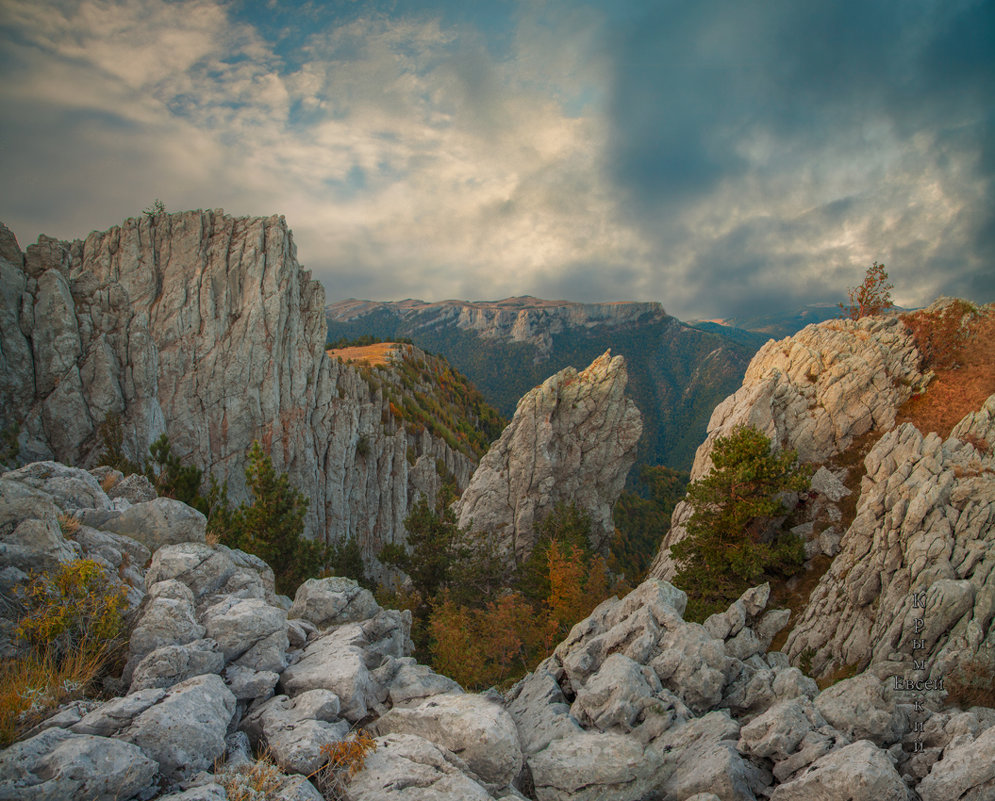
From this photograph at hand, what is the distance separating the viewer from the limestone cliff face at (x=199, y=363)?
31020mm

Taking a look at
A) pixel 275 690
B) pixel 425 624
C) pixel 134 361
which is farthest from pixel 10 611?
pixel 134 361

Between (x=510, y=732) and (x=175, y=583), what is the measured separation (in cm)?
870

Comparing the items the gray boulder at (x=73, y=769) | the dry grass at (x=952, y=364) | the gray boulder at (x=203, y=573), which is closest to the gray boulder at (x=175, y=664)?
the gray boulder at (x=73, y=769)

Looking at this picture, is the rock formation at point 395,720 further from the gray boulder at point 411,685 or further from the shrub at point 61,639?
the shrub at point 61,639

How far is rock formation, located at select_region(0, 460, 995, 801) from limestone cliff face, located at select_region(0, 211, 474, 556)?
842 inches

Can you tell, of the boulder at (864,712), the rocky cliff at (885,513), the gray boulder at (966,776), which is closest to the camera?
the gray boulder at (966,776)

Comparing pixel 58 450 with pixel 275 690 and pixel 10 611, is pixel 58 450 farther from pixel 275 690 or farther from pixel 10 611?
pixel 275 690

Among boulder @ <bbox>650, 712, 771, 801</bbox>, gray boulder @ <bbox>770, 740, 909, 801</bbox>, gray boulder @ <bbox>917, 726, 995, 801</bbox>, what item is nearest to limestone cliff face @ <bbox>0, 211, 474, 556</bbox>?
boulder @ <bbox>650, 712, 771, 801</bbox>

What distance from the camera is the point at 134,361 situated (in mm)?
36812

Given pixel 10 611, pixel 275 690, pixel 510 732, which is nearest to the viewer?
pixel 10 611

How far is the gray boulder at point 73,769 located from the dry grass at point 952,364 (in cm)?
4246

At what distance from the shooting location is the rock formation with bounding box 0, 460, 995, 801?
25.3ft

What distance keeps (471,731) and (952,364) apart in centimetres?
4586

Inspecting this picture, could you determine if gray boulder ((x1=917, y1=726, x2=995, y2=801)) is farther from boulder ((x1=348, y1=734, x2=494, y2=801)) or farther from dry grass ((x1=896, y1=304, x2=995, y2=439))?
dry grass ((x1=896, y1=304, x2=995, y2=439))
